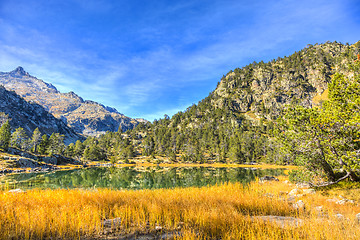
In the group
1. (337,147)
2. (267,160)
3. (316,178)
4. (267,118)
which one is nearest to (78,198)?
(337,147)

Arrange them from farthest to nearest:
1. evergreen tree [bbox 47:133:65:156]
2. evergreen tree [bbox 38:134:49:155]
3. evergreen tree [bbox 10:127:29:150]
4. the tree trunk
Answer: evergreen tree [bbox 10:127:29:150], evergreen tree [bbox 47:133:65:156], evergreen tree [bbox 38:134:49:155], the tree trunk

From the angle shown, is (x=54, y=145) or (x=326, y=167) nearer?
Answer: (x=326, y=167)

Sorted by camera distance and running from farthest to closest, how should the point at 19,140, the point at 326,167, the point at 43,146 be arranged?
the point at 19,140
the point at 43,146
the point at 326,167

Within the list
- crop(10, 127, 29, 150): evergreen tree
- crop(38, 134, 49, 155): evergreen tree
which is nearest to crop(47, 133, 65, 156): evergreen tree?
crop(38, 134, 49, 155): evergreen tree

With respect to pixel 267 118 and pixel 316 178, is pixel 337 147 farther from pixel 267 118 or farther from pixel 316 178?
pixel 267 118

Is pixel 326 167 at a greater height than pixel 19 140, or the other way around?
pixel 19 140

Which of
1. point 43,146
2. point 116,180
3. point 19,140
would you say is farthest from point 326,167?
point 19,140

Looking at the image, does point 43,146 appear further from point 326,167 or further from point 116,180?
point 326,167

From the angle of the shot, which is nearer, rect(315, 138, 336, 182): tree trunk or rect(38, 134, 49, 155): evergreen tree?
rect(315, 138, 336, 182): tree trunk

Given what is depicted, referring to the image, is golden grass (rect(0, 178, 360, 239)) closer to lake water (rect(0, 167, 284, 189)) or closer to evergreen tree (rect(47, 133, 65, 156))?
lake water (rect(0, 167, 284, 189))

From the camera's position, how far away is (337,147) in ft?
40.0

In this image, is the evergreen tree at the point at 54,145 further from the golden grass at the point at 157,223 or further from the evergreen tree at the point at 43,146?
the golden grass at the point at 157,223

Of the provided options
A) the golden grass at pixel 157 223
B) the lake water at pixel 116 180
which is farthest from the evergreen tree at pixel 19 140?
the golden grass at pixel 157 223

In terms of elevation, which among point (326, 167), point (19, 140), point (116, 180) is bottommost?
point (116, 180)
